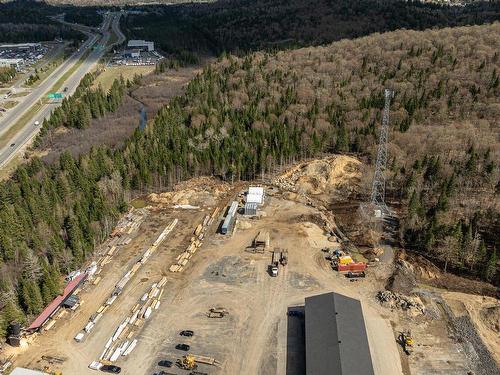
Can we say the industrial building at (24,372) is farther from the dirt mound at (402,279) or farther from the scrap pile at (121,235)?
the dirt mound at (402,279)

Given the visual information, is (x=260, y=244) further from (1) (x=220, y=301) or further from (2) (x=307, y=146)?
(2) (x=307, y=146)

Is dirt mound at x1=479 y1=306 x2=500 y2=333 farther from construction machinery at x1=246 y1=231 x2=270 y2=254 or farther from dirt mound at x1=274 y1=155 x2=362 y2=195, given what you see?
dirt mound at x1=274 y1=155 x2=362 y2=195

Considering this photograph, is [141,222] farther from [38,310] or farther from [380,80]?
[380,80]

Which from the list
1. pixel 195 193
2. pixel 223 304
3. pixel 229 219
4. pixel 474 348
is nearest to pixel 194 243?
pixel 229 219

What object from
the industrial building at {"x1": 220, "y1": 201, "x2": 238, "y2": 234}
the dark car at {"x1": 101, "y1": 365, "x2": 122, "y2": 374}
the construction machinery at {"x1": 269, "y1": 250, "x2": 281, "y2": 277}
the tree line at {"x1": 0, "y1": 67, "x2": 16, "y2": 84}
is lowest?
the dark car at {"x1": 101, "y1": 365, "x2": 122, "y2": 374}

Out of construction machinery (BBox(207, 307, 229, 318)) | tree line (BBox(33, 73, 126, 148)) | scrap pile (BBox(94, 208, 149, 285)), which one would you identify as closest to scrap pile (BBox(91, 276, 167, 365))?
construction machinery (BBox(207, 307, 229, 318))

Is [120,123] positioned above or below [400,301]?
above

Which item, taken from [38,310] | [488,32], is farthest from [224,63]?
[38,310]

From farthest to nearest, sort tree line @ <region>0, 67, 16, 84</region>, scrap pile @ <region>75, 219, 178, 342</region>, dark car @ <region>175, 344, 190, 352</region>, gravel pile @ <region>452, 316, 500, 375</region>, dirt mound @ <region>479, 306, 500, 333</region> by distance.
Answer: tree line @ <region>0, 67, 16, 84</region> < dirt mound @ <region>479, 306, 500, 333</region> < scrap pile @ <region>75, 219, 178, 342</region> < dark car @ <region>175, 344, 190, 352</region> < gravel pile @ <region>452, 316, 500, 375</region>
